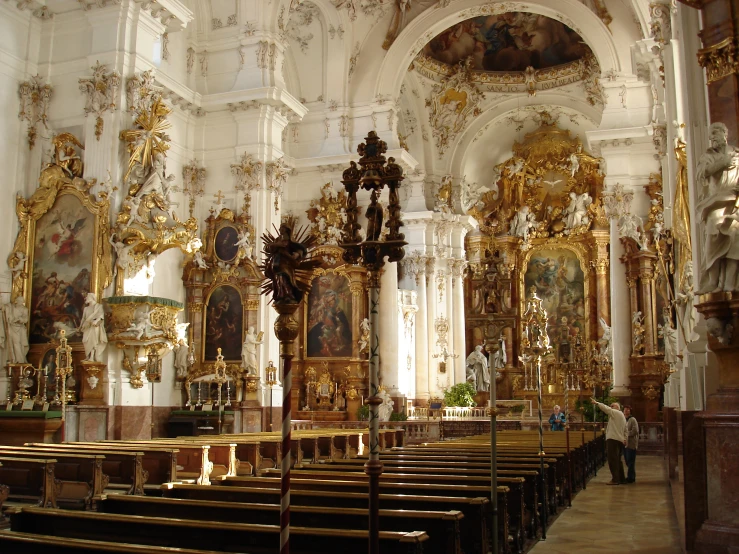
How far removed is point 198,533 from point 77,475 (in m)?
4.83

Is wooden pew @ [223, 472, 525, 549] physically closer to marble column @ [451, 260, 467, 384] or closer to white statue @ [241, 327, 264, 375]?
white statue @ [241, 327, 264, 375]

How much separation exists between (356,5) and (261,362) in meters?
12.0

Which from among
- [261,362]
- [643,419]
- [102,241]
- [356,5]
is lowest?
[643,419]

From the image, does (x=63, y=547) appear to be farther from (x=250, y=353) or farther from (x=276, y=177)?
(x=276, y=177)

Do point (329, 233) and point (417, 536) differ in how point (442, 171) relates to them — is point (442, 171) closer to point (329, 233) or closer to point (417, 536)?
point (329, 233)

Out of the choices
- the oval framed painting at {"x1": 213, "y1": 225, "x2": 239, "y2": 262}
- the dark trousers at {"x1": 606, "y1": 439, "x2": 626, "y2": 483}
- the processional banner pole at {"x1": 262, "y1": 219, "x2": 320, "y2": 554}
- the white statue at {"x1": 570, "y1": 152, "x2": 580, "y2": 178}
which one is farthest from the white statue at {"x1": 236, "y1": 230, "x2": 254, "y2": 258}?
the white statue at {"x1": 570, "y1": 152, "x2": 580, "y2": 178}

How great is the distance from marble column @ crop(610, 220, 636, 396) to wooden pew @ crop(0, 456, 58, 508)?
664 inches

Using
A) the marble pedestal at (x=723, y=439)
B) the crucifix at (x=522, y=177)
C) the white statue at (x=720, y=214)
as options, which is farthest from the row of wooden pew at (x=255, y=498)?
the crucifix at (x=522, y=177)

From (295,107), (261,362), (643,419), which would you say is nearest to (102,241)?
(261,362)

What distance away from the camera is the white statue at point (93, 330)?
13.6m

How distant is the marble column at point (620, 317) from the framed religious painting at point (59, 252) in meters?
14.7

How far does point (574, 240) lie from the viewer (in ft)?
108

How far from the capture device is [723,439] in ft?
20.5

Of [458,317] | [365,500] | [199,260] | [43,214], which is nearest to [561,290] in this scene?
[458,317]
